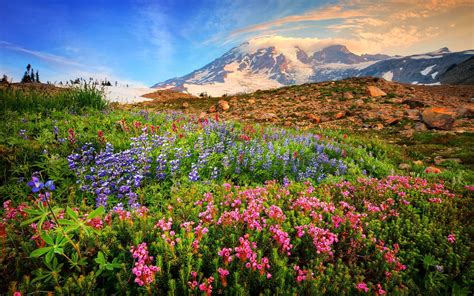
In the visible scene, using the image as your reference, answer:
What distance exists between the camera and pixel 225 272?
86.6 inches

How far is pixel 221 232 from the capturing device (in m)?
2.87

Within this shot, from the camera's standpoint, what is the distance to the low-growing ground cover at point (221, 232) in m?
2.21

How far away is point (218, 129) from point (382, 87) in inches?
734

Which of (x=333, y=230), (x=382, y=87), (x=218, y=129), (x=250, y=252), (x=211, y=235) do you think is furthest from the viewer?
(x=382, y=87)

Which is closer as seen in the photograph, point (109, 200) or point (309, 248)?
point (309, 248)

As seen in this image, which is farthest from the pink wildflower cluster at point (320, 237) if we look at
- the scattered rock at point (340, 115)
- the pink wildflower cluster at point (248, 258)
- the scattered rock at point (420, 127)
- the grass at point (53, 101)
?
the scattered rock at point (340, 115)

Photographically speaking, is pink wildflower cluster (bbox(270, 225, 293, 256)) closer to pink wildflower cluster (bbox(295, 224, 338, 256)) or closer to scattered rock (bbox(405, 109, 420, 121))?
pink wildflower cluster (bbox(295, 224, 338, 256))

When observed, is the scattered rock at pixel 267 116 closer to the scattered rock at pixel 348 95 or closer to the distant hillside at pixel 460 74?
the scattered rock at pixel 348 95

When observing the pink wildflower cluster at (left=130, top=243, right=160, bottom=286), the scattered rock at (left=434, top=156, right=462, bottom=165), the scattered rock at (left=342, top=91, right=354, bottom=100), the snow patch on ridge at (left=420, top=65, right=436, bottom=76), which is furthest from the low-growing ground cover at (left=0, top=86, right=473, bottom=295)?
the snow patch on ridge at (left=420, top=65, right=436, bottom=76)

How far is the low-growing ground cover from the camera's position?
2209 mm

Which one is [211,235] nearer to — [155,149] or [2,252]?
[2,252]

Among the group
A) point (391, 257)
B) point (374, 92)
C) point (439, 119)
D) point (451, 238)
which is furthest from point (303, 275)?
point (374, 92)

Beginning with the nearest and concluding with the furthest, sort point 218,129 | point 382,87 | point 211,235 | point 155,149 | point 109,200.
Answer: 1. point 211,235
2. point 109,200
3. point 155,149
4. point 218,129
5. point 382,87

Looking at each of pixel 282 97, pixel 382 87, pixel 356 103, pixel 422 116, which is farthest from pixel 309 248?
pixel 382 87
